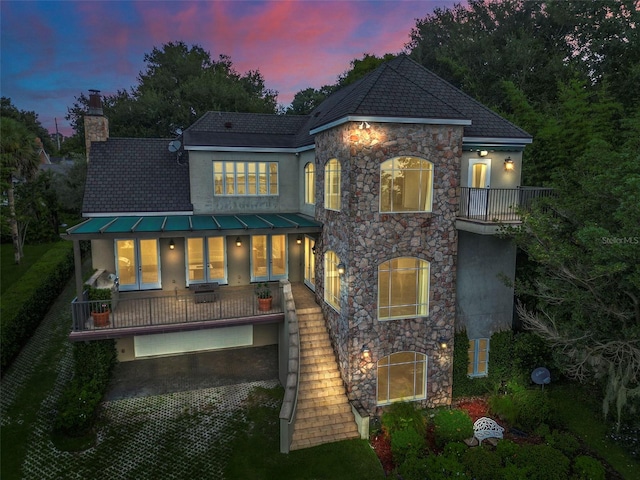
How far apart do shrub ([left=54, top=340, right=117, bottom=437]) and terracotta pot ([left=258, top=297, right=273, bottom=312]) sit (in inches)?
215

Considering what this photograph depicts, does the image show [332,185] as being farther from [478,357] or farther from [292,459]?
[292,459]

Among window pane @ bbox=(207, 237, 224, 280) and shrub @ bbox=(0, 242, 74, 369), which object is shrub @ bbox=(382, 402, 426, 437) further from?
shrub @ bbox=(0, 242, 74, 369)

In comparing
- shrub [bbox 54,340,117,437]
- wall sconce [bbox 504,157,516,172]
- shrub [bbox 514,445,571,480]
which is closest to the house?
wall sconce [bbox 504,157,516,172]

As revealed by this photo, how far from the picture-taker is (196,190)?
57.9ft

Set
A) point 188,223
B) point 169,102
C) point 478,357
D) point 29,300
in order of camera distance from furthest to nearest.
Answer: point 169,102, point 29,300, point 188,223, point 478,357

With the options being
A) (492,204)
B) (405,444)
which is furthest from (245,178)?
(405,444)

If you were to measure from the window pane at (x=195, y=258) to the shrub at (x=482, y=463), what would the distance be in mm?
12135

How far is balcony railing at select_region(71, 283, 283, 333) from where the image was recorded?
12.9 meters

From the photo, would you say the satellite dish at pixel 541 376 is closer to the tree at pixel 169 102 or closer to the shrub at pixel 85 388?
the shrub at pixel 85 388

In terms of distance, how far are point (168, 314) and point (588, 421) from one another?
595 inches

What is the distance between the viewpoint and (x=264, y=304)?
1462 cm

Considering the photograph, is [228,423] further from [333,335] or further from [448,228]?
[448,228]

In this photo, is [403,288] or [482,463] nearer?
[482,463]

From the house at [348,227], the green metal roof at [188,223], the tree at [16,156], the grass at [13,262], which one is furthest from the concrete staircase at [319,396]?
the tree at [16,156]
